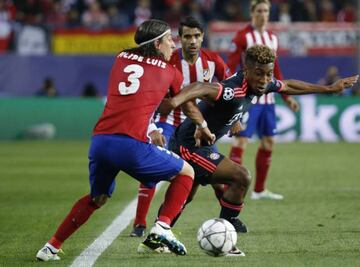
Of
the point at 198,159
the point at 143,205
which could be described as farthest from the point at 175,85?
the point at 143,205

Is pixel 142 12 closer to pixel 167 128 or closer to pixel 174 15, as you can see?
pixel 174 15

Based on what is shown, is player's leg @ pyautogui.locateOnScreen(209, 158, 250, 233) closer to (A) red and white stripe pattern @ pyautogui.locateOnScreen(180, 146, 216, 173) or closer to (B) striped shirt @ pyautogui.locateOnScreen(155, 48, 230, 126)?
(A) red and white stripe pattern @ pyautogui.locateOnScreen(180, 146, 216, 173)

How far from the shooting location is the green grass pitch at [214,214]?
25.4 feet

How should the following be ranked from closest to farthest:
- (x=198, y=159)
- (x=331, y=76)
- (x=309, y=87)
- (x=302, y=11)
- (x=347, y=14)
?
(x=198, y=159), (x=309, y=87), (x=331, y=76), (x=302, y=11), (x=347, y=14)

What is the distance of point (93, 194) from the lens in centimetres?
759

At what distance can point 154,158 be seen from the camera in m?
7.36

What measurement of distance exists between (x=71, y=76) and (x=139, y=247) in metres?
18.1

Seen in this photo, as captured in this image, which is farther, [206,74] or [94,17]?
[94,17]

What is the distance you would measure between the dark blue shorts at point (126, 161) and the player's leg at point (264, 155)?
16.2ft

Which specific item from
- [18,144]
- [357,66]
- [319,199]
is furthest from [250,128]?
[357,66]

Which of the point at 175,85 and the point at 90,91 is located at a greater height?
the point at 175,85

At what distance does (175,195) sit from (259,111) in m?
4.94

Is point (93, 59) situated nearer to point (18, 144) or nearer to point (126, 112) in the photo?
point (18, 144)

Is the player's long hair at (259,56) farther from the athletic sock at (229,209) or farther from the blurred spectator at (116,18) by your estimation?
the blurred spectator at (116,18)
